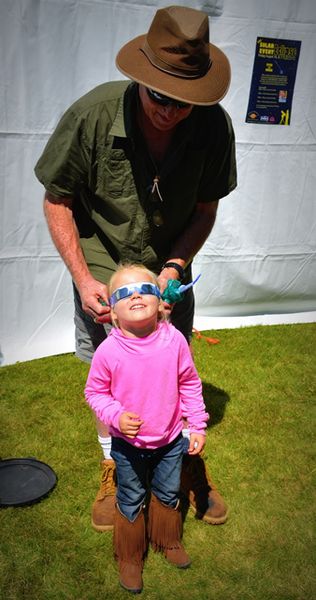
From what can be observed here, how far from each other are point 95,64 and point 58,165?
197cm

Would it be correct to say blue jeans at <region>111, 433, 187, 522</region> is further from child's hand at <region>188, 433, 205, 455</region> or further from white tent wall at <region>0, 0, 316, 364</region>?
white tent wall at <region>0, 0, 316, 364</region>

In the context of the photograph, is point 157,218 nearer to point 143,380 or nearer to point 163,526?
point 143,380

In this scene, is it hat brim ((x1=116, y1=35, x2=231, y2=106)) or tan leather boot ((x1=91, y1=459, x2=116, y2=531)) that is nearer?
hat brim ((x1=116, y1=35, x2=231, y2=106))

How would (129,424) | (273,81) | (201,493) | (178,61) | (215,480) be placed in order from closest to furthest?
(129,424)
(178,61)
(201,493)
(215,480)
(273,81)

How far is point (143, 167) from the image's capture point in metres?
2.90

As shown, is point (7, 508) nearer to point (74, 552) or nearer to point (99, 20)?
point (74, 552)

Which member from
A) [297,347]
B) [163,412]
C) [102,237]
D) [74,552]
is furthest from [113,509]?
[297,347]

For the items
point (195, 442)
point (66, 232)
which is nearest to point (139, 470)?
point (195, 442)

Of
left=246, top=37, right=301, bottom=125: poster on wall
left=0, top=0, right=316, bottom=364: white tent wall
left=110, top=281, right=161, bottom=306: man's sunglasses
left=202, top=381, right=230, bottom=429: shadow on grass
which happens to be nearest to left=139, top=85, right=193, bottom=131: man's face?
left=110, top=281, right=161, bottom=306: man's sunglasses

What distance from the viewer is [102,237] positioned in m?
3.12

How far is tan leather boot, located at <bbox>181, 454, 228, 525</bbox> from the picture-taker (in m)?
3.25

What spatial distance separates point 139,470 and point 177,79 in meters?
1.62

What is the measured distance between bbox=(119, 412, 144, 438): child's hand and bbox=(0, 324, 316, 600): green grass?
31.9 inches

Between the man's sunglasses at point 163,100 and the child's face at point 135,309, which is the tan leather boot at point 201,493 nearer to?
the child's face at point 135,309
